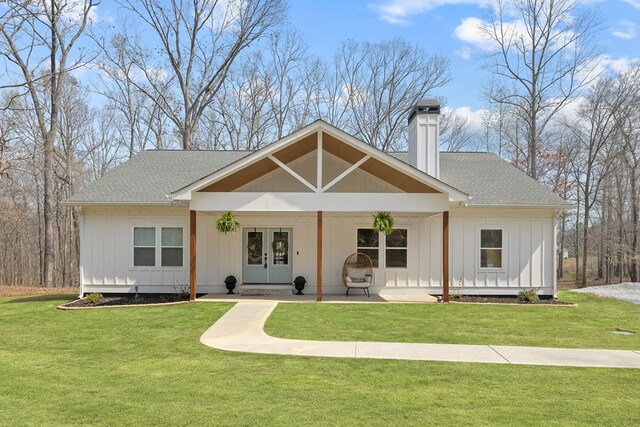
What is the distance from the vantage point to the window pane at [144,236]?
14484 millimetres

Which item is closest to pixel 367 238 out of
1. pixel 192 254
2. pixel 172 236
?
pixel 192 254

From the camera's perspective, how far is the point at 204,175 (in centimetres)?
1653

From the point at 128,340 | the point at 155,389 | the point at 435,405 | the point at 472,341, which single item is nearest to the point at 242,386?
the point at 155,389

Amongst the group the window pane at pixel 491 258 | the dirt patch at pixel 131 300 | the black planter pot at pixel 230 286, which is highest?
the window pane at pixel 491 258

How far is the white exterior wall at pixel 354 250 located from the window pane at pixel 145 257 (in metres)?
0.16

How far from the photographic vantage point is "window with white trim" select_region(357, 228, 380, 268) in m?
14.7

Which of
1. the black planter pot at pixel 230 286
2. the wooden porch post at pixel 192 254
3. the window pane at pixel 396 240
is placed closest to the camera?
the wooden porch post at pixel 192 254

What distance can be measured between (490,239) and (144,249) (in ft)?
34.3

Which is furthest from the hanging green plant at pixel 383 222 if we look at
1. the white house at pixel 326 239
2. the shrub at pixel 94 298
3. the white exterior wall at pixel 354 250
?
the shrub at pixel 94 298

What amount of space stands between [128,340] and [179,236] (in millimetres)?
6297

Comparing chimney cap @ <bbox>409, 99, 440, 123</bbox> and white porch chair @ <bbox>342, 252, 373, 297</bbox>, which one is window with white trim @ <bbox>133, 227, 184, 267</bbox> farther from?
chimney cap @ <bbox>409, 99, 440, 123</bbox>

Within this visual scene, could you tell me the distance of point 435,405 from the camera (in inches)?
207

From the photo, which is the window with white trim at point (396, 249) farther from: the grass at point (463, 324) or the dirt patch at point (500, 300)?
the grass at point (463, 324)

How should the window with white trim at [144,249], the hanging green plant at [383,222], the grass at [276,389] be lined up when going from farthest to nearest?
the window with white trim at [144,249], the hanging green plant at [383,222], the grass at [276,389]
